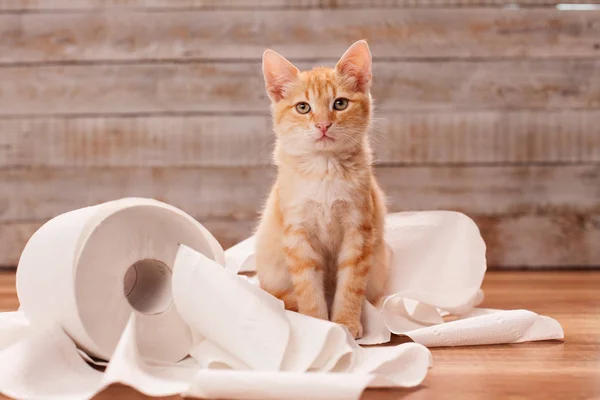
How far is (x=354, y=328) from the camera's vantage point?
1.45m

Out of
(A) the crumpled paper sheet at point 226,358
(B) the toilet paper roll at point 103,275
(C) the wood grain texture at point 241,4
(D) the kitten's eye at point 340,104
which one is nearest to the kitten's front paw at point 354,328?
(A) the crumpled paper sheet at point 226,358

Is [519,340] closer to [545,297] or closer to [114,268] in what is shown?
[545,297]

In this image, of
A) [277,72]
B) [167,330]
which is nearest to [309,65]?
[277,72]

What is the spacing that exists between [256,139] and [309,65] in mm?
349

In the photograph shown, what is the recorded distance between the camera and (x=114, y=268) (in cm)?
127

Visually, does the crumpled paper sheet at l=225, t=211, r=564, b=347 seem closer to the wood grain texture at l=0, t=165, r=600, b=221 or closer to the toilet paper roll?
the toilet paper roll

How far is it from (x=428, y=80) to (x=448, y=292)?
3.49 ft

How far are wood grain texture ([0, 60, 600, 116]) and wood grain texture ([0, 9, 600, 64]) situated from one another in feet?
0.16

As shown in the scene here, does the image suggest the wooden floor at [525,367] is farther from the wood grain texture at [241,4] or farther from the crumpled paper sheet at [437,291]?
the wood grain texture at [241,4]

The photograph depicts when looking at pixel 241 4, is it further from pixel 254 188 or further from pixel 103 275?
pixel 103 275

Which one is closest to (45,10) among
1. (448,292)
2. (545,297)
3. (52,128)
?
(52,128)

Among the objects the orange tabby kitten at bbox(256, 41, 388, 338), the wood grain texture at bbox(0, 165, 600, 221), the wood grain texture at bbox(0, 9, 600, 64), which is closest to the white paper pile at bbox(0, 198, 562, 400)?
the orange tabby kitten at bbox(256, 41, 388, 338)

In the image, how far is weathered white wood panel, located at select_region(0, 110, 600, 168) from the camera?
2.57 metres

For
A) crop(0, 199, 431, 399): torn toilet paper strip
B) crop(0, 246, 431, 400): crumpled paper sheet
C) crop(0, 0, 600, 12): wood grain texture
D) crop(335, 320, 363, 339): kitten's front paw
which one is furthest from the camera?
crop(0, 0, 600, 12): wood grain texture
